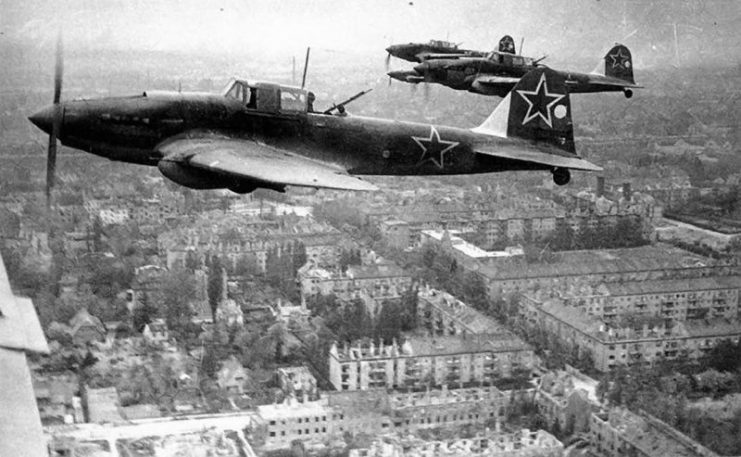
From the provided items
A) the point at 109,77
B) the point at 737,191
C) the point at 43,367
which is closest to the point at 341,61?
the point at 109,77

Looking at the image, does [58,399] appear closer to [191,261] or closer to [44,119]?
[191,261]

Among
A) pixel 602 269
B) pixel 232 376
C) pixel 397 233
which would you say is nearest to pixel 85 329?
pixel 232 376

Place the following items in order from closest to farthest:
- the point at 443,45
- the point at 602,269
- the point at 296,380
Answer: the point at 443,45 < the point at 296,380 < the point at 602,269

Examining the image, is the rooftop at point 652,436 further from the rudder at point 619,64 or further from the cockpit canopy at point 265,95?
the cockpit canopy at point 265,95

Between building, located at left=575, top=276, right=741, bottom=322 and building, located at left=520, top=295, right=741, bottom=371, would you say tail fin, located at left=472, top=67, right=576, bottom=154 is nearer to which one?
building, located at left=520, top=295, right=741, bottom=371

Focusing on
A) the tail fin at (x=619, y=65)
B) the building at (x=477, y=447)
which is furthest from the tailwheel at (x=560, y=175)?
the building at (x=477, y=447)

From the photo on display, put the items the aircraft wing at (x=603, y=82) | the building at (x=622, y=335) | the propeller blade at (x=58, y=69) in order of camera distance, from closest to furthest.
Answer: the propeller blade at (x=58, y=69)
the aircraft wing at (x=603, y=82)
the building at (x=622, y=335)
